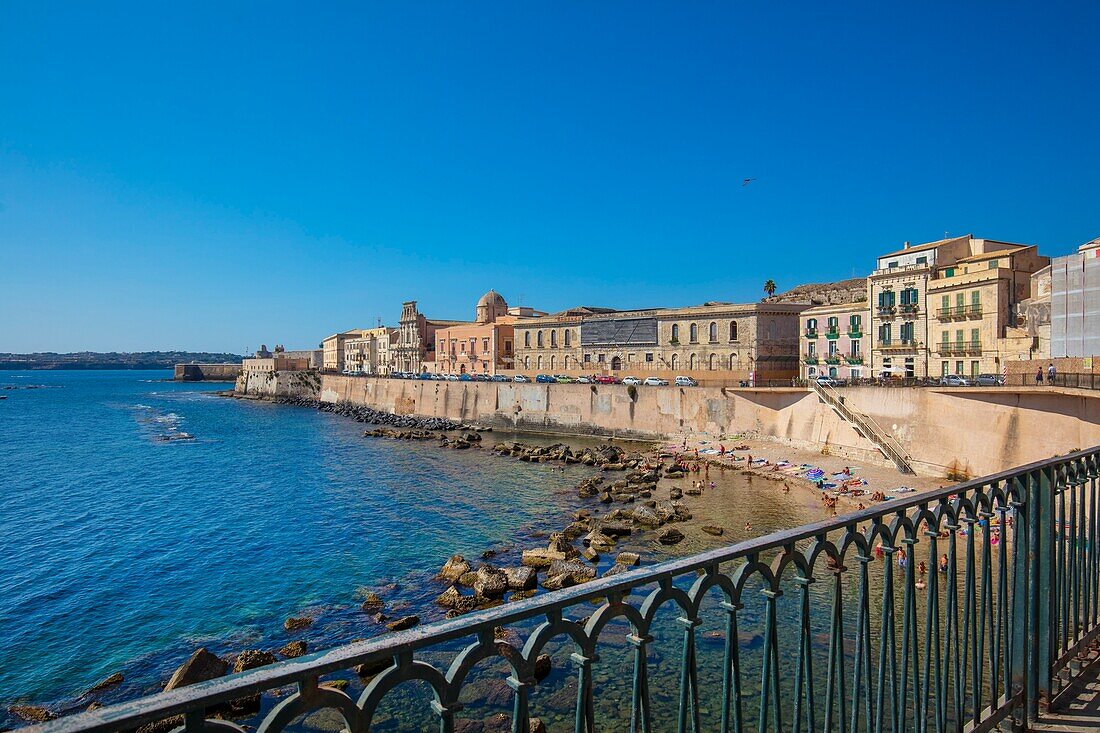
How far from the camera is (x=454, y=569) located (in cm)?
1745

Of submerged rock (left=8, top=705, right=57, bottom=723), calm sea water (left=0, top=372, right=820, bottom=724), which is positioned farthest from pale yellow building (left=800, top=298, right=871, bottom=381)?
submerged rock (left=8, top=705, right=57, bottom=723)

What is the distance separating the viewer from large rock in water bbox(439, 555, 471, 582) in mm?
17172

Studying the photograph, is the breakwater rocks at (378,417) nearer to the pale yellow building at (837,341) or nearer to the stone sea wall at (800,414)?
the stone sea wall at (800,414)

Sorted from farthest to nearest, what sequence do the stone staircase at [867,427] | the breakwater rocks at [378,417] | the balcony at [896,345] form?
the breakwater rocks at [378,417] → the balcony at [896,345] → the stone staircase at [867,427]

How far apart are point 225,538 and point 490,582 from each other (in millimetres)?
11837

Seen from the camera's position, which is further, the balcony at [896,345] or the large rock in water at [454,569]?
the balcony at [896,345]

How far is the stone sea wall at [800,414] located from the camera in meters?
22.0

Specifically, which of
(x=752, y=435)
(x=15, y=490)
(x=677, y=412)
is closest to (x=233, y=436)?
(x=15, y=490)

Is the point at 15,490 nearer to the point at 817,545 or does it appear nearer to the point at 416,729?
the point at 416,729

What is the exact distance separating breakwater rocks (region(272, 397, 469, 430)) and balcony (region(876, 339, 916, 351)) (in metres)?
32.7

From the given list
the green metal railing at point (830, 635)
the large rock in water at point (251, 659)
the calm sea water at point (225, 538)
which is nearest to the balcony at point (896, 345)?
the calm sea water at point (225, 538)

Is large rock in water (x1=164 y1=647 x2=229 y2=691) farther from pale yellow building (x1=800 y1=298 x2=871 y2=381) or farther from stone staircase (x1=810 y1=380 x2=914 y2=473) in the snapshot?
pale yellow building (x1=800 y1=298 x2=871 y2=381)

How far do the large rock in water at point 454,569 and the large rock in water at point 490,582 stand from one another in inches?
26.4

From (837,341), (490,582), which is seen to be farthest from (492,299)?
(490,582)
